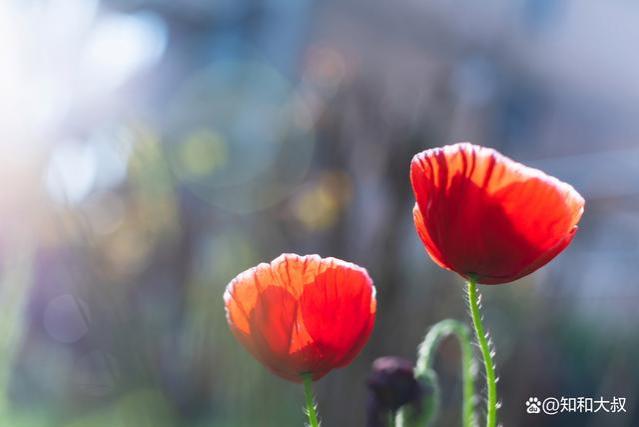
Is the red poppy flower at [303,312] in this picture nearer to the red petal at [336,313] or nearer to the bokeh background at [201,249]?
the red petal at [336,313]

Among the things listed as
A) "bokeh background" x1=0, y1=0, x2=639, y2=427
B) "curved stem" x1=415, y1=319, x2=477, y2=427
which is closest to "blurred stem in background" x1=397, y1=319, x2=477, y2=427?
"curved stem" x1=415, y1=319, x2=477, y2=427

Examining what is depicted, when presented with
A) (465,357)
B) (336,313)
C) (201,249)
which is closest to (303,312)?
(336,313)

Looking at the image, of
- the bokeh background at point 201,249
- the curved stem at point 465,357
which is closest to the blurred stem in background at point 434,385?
the curved stem at point 465,357

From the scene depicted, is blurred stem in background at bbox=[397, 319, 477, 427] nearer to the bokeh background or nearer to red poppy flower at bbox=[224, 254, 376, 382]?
red poppy flower at bbox=[224, 254, 376, 382]

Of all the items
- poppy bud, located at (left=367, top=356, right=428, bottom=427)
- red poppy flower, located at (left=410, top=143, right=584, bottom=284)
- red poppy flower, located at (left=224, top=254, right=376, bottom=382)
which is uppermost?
red poppy flower, located at (left=410, top=143, right=584, bottom=284)

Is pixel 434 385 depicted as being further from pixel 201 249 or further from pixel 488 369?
pixel 201 249

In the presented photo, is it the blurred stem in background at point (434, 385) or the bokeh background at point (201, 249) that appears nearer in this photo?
the blurred stem in background at point (434, 385)
